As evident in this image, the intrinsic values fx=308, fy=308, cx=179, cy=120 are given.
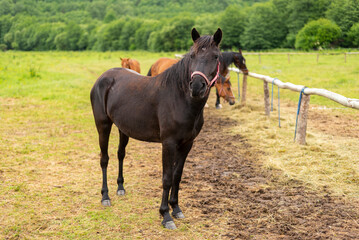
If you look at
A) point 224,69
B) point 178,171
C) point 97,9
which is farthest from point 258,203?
point 97,9

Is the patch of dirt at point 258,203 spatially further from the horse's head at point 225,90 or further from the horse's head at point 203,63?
the horse's head at point 225,90

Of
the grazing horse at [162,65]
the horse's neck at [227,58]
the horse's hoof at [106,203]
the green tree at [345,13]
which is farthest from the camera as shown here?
the green tree at [345,13]

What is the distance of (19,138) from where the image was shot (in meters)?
6.92

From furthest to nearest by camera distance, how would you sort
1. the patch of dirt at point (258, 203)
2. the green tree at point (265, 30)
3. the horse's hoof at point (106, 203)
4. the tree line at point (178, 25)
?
the green tree at point (265, 30)
the tree line at point (178, 25)
the horse's hoof at point (106, 203)
the patch of dirt at point (258, 203)

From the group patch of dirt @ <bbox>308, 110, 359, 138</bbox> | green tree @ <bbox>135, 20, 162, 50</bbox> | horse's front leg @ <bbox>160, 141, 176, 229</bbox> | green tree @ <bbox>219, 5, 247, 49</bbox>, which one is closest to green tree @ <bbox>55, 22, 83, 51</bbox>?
green tree @ <bbox>135, 20, 162, 50</bbox>

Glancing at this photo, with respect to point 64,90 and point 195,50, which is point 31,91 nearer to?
point 64,90

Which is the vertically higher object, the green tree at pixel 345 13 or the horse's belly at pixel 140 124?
the green tree at pixel 345 13

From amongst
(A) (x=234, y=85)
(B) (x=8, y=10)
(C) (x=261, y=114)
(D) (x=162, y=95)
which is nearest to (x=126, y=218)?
(D) (x=162, y=95)

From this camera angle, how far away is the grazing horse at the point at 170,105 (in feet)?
10.1

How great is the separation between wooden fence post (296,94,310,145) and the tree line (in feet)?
21.7

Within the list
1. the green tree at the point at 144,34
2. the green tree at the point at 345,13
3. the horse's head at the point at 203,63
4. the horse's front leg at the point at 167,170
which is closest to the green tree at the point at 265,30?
the green tree at the point at 144,34

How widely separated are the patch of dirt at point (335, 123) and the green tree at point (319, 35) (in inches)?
265

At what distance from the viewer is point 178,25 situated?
226 feet

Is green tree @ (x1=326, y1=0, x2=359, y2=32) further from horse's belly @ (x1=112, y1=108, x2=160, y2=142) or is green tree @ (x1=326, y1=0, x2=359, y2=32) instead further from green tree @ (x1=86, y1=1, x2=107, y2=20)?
green tree @ (x1=86, y1=1, x2=107, y2=20)
